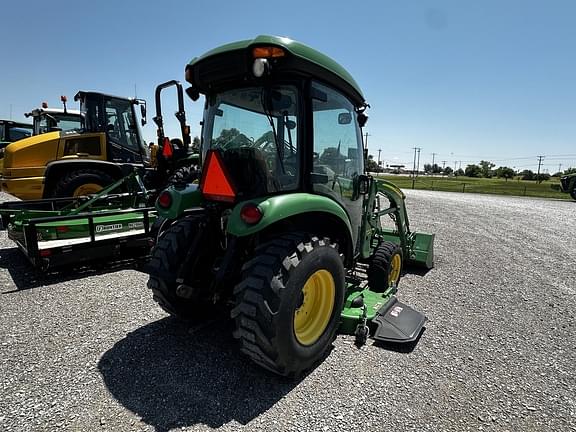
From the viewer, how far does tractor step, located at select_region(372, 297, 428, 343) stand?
10.3ft

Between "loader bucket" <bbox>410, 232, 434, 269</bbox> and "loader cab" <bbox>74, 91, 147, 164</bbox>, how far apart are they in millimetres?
6264

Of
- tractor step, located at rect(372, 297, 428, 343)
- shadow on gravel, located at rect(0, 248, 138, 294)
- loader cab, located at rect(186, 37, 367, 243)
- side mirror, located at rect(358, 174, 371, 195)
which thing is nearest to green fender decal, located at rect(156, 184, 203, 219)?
loader cab, located at rect(186, 37, 367, 243)

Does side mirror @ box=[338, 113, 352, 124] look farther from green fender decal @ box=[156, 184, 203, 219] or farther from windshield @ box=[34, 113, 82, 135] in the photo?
windshield @ box=[34, 113, 82, 135]

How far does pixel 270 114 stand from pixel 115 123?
6.36m

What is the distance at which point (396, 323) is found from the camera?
3346mm

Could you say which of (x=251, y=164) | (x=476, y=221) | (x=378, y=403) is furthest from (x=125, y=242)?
(x=476, y=221)

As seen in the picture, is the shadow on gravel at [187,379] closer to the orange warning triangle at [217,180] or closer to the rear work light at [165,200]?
the rear work light at [165,200]

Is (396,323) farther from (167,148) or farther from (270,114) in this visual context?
(167,148)

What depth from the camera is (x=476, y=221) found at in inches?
437

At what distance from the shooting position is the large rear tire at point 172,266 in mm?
2844

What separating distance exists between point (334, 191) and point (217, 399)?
6.55 ft

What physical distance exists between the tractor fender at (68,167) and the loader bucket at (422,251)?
6.12 m

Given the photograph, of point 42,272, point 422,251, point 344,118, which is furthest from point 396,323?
point 42,272

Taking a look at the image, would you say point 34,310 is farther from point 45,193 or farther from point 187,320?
point 45,193
